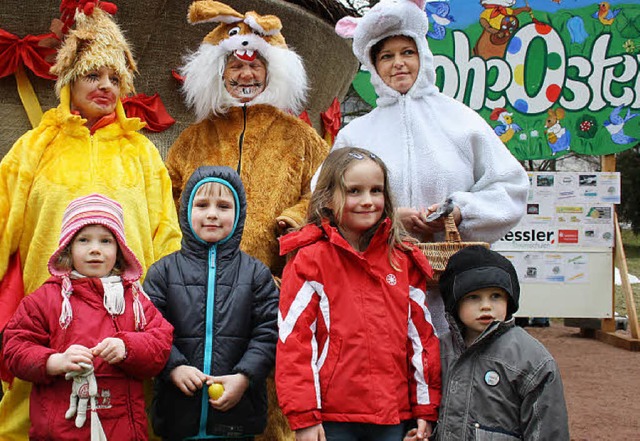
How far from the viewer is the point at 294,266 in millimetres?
2318

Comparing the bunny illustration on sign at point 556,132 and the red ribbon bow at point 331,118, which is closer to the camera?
the red ribbon bow at point 331,118


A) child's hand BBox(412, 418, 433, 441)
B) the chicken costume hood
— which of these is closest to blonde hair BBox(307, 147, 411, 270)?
child's hand BBox(412, 418, 433, 441)

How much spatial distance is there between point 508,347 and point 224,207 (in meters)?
1.13

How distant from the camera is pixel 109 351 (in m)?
2.23

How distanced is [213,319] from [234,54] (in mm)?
1347

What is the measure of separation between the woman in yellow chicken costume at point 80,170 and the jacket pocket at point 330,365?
Result: 1.00 meters

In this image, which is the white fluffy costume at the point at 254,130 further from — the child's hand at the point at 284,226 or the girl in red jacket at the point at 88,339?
the girl in red jacket at the point at 88,339

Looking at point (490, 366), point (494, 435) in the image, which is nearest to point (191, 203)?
point (490, 366)

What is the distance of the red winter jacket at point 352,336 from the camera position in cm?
219

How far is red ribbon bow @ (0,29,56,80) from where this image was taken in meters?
3.40

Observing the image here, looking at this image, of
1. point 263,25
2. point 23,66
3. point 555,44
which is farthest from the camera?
point 555,44

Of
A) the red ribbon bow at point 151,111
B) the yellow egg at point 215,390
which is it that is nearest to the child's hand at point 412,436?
the yellow egg at point 215,390

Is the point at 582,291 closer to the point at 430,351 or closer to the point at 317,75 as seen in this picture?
the point at 317,75

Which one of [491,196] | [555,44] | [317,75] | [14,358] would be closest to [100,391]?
[14,358]
